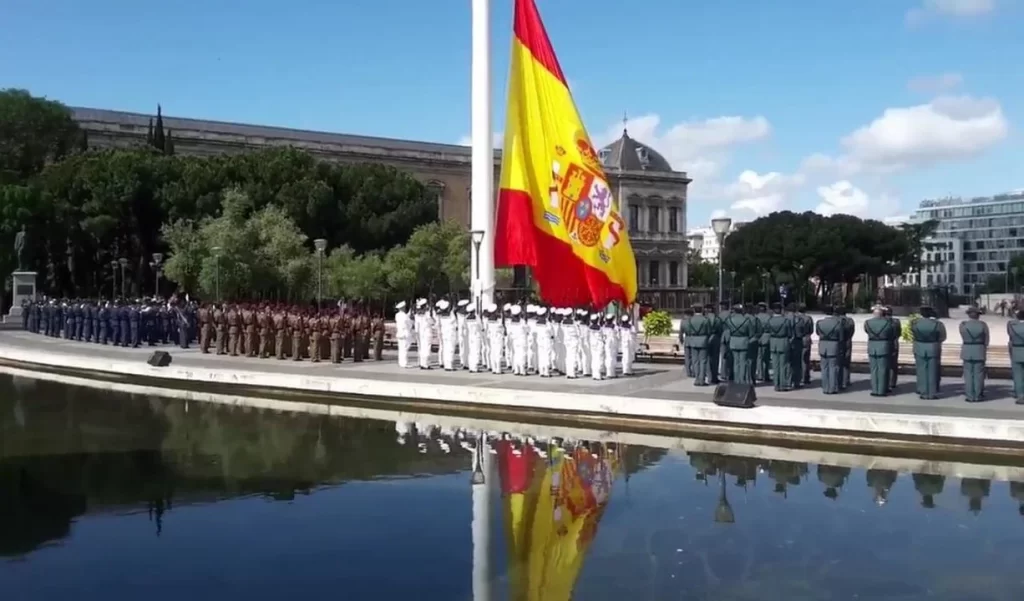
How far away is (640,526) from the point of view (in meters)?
9.06

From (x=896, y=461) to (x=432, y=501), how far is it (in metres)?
5.79

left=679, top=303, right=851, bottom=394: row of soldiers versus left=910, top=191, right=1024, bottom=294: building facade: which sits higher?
left=910, top=191, right=1024, bottom=294: building facade

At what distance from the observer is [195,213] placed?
4528cm

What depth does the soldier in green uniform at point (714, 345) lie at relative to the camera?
1734 centimetres

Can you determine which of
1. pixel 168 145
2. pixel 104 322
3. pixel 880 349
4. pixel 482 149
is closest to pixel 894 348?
pixel 880 349

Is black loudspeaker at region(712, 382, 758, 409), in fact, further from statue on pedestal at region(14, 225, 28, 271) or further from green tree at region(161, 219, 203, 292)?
statue on pedestal at region(14, 225, 28, 271)

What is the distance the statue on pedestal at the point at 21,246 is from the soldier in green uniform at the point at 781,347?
1442 inches

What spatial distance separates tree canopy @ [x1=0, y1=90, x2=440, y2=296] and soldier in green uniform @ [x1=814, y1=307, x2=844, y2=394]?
91.4 ft

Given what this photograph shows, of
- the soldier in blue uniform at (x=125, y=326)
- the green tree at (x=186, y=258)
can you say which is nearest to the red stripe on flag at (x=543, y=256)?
the soldier in blue uniform at (x=125, y=326)

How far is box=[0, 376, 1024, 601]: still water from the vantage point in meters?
7.42

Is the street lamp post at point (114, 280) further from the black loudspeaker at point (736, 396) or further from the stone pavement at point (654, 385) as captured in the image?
the black loudspeaker at point (736, 396)

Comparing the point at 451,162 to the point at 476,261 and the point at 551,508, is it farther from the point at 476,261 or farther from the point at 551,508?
the point at 551,508

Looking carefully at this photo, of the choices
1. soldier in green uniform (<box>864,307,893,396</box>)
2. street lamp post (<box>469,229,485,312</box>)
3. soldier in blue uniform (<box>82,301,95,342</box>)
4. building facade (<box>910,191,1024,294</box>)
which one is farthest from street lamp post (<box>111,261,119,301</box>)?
building facade (<box>910,191,1024,294</box>)

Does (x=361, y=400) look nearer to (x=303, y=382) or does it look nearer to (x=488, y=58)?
(x=303, y=382)
